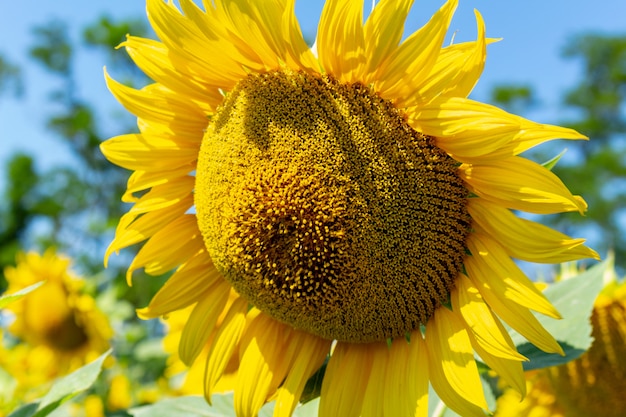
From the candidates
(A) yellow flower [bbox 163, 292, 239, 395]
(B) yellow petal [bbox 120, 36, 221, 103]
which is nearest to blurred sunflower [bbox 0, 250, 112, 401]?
(A) yellow flower [bbox 163, 292, 239, 395]

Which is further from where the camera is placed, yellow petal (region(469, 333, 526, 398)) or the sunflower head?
the sunflower head

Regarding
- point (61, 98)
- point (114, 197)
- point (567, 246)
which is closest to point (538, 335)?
point (567, 246)

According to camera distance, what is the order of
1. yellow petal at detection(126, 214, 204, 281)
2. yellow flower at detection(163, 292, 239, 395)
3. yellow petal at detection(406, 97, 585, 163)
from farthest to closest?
yellow flower at detection(163, 292, 239, 395) → yellow petal at detection(126, 214, 204, 281) → yellow petal at detection(406, 97, 585, 163)

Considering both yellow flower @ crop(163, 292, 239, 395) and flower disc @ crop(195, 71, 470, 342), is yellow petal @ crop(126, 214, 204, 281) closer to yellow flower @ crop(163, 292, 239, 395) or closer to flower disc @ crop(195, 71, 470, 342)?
flower disc @ crop(195, 71, 470, 342)

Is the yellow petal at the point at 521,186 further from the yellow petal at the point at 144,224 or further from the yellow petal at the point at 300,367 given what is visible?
the yellow petal at the point at 144,224

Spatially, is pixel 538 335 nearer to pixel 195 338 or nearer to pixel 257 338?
pixel 257 338

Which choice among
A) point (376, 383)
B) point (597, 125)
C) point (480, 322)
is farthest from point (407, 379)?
point (597, 125)

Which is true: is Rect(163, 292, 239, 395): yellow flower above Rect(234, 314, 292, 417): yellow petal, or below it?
below
